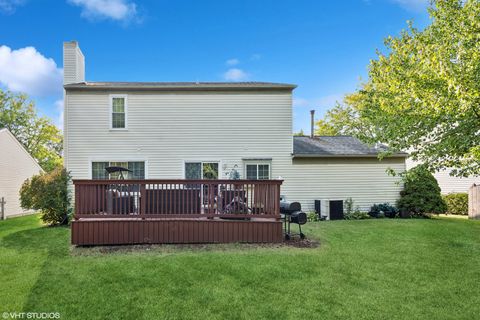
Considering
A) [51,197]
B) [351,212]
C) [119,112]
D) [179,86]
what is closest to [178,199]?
[51,197]

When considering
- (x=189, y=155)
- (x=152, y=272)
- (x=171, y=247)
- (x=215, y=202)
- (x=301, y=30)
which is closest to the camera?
(x=152, y=272)

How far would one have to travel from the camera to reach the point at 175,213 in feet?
20.7

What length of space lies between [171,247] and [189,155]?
5554 millimetres

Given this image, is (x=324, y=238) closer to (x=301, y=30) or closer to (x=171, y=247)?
(x=171, y=247)

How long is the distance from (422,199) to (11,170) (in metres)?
21.4

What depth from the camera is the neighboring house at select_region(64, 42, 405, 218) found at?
35.7ft

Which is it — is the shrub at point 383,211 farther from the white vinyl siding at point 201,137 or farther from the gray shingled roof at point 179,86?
the gray shingled roof at point 179,86

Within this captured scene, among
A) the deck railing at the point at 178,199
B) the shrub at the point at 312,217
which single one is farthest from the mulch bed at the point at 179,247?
the shrub at the point at 312,217

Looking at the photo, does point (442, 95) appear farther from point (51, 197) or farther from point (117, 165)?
point (51, 197)

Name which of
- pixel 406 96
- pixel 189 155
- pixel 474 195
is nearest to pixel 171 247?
pixel 189 155

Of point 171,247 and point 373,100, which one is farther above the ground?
point 373,100

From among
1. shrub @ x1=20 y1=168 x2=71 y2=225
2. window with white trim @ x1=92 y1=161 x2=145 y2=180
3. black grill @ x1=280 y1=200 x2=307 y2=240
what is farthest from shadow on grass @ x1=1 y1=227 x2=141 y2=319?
window with white trim @ x1=92 y1=161 x2=145 y2=180

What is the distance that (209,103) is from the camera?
1129 cm

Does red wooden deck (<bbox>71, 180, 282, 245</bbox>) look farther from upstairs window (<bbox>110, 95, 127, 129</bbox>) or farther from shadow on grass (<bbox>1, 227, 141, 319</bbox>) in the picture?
upstairs window (<bbox>110, 95, 127, 129</bbox>)
